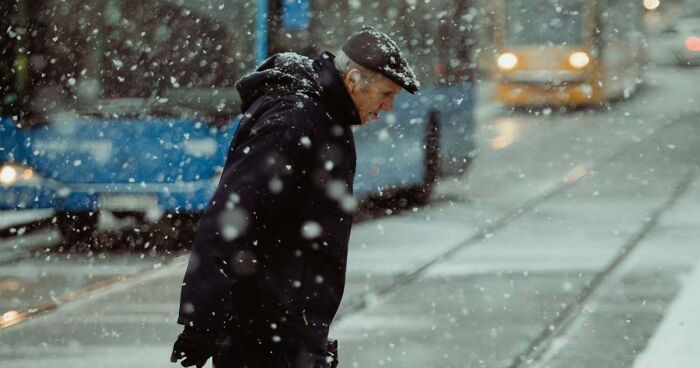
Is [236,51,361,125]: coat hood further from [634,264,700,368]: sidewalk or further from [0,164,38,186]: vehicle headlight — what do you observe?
[0,164,38,186]: vehicle headlight

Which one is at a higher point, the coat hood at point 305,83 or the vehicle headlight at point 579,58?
the vehicle headlight at point 579,58

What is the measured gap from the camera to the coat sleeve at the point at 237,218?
3.00 meters

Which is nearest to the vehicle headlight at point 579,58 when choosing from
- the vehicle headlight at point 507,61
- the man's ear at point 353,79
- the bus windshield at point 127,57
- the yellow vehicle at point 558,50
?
the yellow vehicle at point 558,50

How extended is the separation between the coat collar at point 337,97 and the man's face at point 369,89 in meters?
0.02

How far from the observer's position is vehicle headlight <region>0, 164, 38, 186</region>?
10.6m

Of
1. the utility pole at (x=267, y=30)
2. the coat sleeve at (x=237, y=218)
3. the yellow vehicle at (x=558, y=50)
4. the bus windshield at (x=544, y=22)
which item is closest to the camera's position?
the coat sleeve at (x=237, y=218)

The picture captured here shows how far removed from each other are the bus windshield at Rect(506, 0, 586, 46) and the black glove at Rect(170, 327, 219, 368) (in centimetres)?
2157

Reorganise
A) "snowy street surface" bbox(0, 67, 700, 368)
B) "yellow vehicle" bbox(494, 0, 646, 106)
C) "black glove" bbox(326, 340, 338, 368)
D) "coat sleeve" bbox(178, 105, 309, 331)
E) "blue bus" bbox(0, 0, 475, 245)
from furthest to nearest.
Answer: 1. "yellow vehicle" bbox(494, 0, 646, 106)
2. "blue bus" bbox(0, 0, 475, 245)
3. "snowy street surface" bbox(0, 67, 700, 368)
4. "black glove" bbox(326, 340, 338, 368)
5. "coat sleeve" bbox(178, 105, 309, 331)

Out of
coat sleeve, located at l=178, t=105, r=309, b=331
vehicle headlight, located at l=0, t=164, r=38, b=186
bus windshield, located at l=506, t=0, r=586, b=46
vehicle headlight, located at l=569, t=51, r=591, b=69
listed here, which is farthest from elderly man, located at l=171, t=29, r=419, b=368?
vehicle headlight, located at l=569, t=51, r=591, b=69

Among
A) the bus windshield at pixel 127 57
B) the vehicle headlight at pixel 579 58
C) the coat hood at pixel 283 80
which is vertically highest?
the vehicle headlight at pixel 579 58

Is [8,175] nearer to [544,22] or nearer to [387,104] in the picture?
[387,104]

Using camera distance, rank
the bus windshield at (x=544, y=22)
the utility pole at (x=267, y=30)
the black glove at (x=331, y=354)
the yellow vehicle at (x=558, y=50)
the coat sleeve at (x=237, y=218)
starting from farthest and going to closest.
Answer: the yellow vehicle at (x=558, y=50)
the bus windshield at (x=544, y=22)
the utility pole at (x=267, y=30)
the black glove at (x=331, y=354)
the coat sleeve at (x=237, y=218)

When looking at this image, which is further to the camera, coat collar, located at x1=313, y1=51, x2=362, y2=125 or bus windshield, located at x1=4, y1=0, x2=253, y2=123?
bus windshield, located at x1=4, y1=0, x2=253, y2=123

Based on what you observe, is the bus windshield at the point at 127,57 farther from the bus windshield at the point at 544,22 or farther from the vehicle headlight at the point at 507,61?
the vehicle headlight at the point at 507,61
